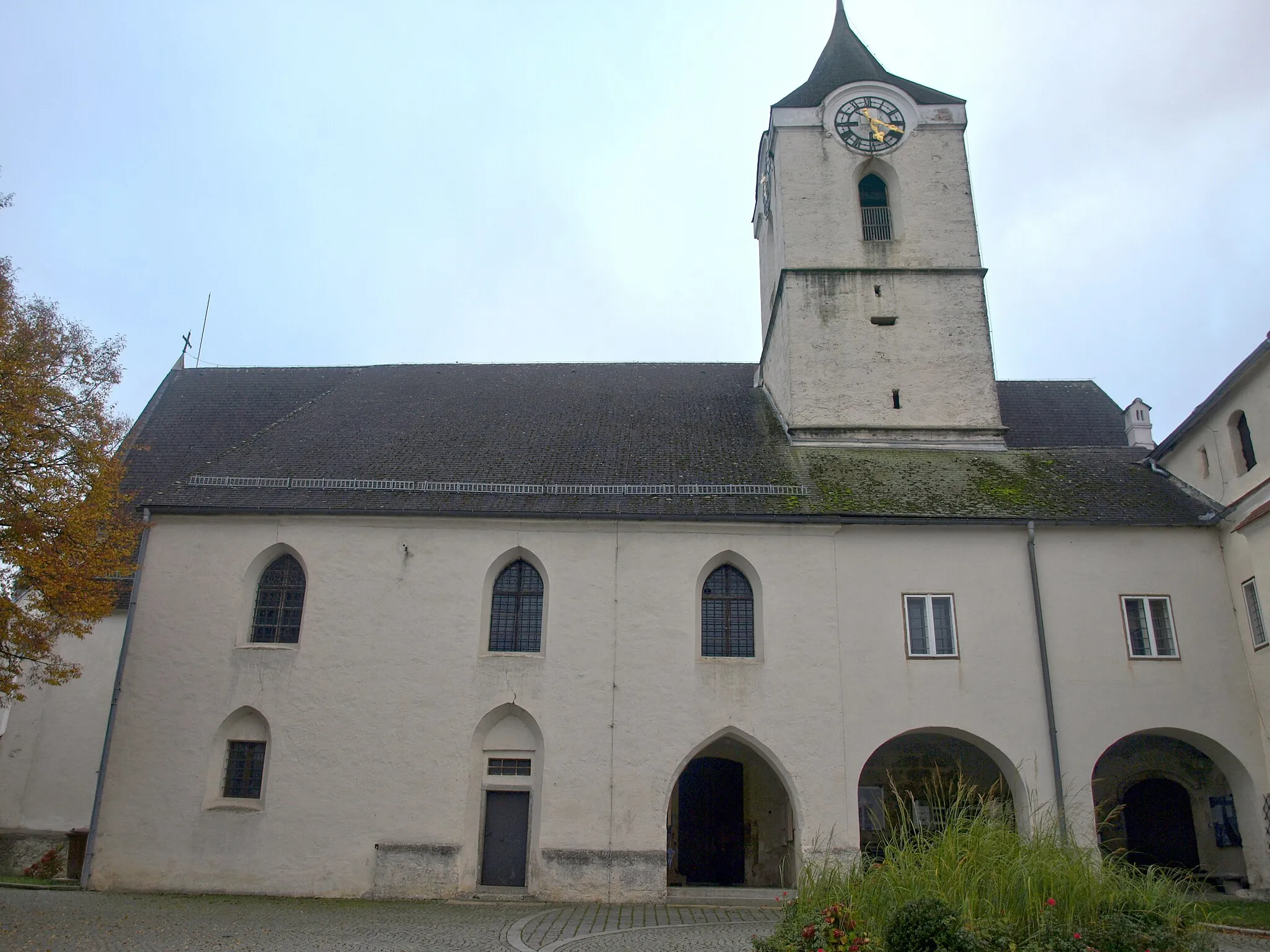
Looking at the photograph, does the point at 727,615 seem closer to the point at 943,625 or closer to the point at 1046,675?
the point at 943,625

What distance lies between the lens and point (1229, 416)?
61.3 feet

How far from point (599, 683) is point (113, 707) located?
9096mm

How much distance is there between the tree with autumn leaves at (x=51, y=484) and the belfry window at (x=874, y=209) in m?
17.4

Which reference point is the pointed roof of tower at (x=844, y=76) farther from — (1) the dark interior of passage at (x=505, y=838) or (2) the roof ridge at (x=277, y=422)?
(1) the dark interior of passage at (x=505, y=838)

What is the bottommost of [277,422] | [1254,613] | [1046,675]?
[1046,675]

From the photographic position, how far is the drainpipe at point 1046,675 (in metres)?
17.2

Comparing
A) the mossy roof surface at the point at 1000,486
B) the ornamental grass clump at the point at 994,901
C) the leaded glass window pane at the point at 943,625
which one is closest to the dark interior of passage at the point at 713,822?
the leaded glass window pane at the point at 943,625

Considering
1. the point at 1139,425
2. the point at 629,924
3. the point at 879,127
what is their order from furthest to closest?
1. the point at 879,127
2. the point at 1139,425
3. the point at 629,924

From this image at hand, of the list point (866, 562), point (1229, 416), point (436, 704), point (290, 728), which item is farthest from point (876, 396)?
point (290, 728)

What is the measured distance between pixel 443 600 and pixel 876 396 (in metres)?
10.8

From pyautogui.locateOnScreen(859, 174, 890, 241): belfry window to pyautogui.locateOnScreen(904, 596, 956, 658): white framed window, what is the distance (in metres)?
9.91

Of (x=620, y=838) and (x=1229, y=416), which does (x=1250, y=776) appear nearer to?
(x=1229, y=416)

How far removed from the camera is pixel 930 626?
18531 millimetres

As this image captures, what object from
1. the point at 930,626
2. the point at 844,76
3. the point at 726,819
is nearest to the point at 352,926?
the point at 726,819
